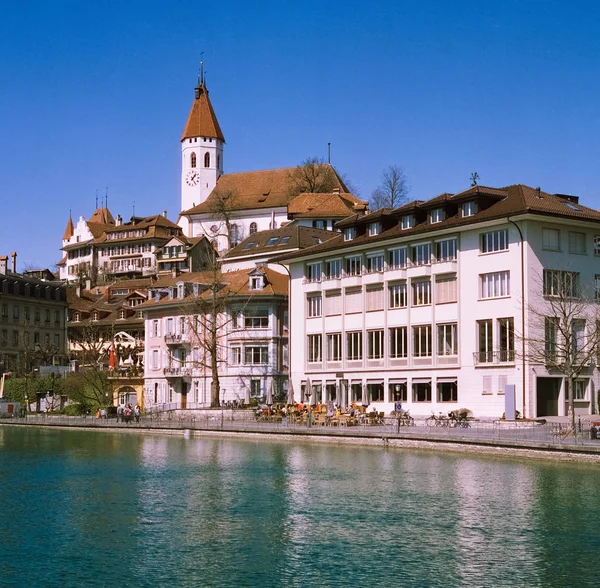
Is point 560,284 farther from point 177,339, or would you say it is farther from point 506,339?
point 177,339

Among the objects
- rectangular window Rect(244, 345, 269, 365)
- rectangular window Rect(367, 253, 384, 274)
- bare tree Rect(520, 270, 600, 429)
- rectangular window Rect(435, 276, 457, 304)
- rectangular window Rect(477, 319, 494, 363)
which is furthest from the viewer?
rectangular window Rect(244, 345, 269, 365)

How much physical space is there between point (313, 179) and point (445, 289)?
88.1 metres

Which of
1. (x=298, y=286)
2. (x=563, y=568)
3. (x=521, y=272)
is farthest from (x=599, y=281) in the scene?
(x=563, y=568)

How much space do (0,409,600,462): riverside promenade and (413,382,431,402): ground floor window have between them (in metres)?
4.12

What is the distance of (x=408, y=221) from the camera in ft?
243

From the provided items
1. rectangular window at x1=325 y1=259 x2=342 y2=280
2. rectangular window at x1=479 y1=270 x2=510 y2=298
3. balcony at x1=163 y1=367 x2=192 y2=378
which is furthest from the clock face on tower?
rectangular window at x1=479 y1=270 x2=510 y2=298

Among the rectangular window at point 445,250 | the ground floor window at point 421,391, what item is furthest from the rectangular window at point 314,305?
the rectangular window at point 445,250

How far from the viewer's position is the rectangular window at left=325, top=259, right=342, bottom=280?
3135 inches

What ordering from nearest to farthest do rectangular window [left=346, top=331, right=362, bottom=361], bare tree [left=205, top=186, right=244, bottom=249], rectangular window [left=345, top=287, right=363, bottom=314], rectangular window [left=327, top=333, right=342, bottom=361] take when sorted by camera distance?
rectangular window [left=346, top=331, right=362, bottom=361] → rectangular window [left=345, top=287, right=363, bottom=314] → rectangular window [left=327, top=333, right=342, bottom=361] → bare tree [left=205, top=186, right=244, bottom=249]

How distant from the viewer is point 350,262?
258ft

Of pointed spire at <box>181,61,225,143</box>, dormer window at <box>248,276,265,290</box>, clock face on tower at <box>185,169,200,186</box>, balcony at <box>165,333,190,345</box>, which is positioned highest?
pointed spire at <box>181,61,225,143</box>

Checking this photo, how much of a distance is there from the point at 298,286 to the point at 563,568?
58325 mm

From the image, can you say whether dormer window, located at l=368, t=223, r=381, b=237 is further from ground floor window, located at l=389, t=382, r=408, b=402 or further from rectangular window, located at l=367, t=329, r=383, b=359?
ground floor window, located at l=389, t=382, r=408, b=402

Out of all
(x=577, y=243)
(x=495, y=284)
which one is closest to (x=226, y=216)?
(x=495, y=284)
